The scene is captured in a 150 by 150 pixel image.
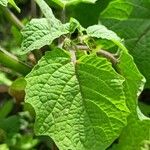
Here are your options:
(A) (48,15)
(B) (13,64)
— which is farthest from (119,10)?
(A) (48,15)

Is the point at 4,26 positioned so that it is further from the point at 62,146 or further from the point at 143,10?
the point at 62,146

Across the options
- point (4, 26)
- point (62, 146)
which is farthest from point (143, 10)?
point (4, 26)

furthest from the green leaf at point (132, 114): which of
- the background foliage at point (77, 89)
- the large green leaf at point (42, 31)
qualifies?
the large green leaf at point (42, 31)

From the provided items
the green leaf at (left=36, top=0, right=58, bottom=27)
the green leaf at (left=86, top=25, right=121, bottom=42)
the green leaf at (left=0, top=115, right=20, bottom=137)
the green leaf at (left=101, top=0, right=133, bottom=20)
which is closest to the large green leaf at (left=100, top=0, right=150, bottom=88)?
the green leaf at (left=101, top=0, right=133, bottom=20)

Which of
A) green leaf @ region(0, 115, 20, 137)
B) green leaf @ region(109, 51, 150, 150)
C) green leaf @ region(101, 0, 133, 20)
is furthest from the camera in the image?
green leaf @ region(0, 115, 20, 137)

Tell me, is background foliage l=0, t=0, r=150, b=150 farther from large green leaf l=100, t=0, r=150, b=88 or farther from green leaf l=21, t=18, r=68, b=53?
large green leaf l=100, t=0, r=150, b=88

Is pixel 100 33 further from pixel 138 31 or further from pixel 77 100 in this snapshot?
pixel 138 31
